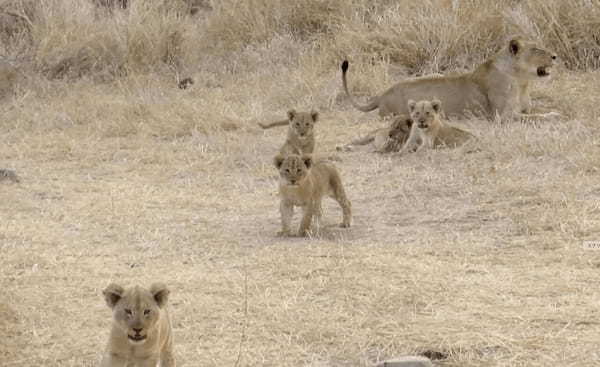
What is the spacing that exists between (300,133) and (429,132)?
989 millimetres

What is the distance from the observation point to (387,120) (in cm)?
1069

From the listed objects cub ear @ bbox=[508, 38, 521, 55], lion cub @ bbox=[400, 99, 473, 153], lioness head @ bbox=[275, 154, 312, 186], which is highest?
lioness head @ bbox=[275, 154, 312, 186]

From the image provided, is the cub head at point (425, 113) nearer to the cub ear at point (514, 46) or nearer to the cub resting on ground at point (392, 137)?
the cub resting on ground at point (392, 137)

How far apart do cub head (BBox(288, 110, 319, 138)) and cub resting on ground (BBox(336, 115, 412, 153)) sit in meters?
0.68

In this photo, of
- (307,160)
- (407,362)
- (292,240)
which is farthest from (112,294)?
(307,160)

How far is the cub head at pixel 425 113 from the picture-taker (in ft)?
A: 30.3

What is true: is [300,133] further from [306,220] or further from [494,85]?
[494,85]

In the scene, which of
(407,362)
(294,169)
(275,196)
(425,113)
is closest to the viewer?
(407,362)

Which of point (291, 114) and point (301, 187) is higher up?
point (301, 187)

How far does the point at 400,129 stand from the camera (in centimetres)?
960

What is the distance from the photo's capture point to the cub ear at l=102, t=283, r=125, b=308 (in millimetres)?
4418

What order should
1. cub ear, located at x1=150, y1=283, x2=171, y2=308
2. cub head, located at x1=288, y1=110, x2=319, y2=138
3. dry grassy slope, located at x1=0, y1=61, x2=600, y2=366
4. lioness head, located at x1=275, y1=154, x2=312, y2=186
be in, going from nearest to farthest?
cub ear, located at x1=150, y1=283, x2=171, y2=308 < dry grassy slope, located at x1=0, y1=61, x2=600, y2=366 < lioness head, located at x1=275, y1=154, x2=312, y2=186 < cub head, located at x1=288, y1=110, x2=319, y2=138

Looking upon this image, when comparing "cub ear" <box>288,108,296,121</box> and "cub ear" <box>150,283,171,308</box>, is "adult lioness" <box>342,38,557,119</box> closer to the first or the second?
"cub ear" <box>288,108,296,121</box>

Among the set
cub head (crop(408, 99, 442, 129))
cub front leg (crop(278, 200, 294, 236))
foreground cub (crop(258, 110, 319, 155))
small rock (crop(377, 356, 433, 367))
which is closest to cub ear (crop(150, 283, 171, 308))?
small rock (crop(377, 356, 433, 367))
